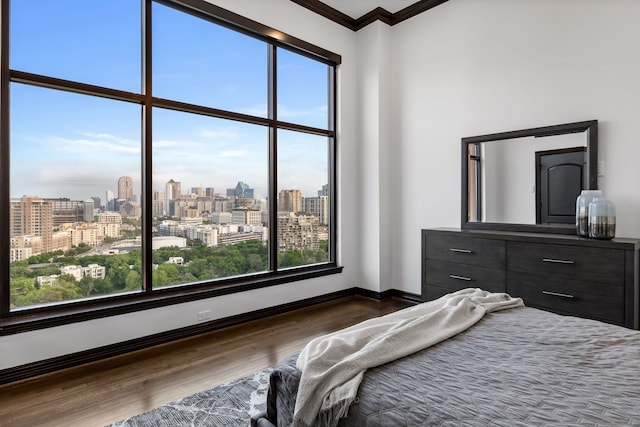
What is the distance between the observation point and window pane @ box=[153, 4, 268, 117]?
311 centimetres

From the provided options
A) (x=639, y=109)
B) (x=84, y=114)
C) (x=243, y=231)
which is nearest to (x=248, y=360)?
(x=243, y=231)

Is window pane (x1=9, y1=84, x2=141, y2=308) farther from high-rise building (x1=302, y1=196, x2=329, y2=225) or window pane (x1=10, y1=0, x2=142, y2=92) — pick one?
high-rise building (x1=302, y1=196, x2=329, y2=225)

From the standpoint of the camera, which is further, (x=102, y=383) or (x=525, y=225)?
(x=525, y=225)

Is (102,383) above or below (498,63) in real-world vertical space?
below

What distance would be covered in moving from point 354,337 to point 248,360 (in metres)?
1.49

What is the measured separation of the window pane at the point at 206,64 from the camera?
311 centimetres

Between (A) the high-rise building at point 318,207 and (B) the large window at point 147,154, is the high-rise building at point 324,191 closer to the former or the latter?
(A) the high-rise building at point 318,207

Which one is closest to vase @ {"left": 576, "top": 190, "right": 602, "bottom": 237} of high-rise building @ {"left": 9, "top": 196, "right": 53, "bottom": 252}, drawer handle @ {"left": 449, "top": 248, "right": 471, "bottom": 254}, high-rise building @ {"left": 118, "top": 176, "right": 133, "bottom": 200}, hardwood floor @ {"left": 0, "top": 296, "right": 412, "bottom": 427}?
drawer handle @ {"left": 449, "top": 248, "right": 471, "bottom": 254}

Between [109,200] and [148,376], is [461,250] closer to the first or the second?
[148,376]

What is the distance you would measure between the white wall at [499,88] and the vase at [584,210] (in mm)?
163

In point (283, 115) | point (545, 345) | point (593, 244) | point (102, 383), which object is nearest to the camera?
point (545, 345)

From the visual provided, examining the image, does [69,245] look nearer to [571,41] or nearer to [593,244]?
[593,244]

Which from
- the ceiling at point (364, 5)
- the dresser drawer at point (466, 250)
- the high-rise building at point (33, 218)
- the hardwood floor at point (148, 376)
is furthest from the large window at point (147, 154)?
the dresser drawer at point (466, 250)

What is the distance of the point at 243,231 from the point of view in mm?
3689
